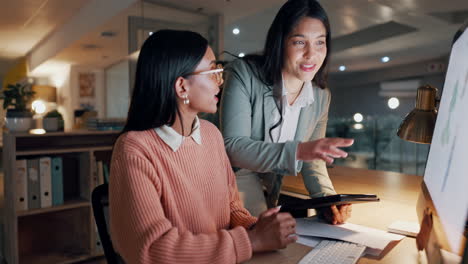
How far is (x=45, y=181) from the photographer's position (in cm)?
265

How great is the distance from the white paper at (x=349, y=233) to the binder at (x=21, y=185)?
225 cm

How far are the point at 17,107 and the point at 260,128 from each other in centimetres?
228

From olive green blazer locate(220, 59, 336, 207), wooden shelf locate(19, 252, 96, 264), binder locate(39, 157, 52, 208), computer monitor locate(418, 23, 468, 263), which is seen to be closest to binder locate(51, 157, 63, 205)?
binder locate(39, 157, 52, 208)

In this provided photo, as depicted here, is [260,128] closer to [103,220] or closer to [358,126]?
[103,220]

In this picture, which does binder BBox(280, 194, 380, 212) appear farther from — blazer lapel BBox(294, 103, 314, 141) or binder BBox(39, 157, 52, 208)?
binder BBox(39, 157, 52, 208)

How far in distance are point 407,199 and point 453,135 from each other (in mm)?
958

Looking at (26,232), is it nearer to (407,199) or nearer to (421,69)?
(407,199)

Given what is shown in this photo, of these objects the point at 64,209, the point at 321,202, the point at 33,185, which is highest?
the point at 321,202

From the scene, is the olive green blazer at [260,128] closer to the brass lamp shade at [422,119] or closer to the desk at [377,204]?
the desk at [377,204]

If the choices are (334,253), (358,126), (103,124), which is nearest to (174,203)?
(334,253)

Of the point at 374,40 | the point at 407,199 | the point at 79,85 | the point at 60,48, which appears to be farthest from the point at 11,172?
the point at 79,85

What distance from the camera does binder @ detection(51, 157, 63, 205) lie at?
2.69 m

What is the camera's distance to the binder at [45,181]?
2.63m

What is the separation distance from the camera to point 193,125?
3.72 feet
